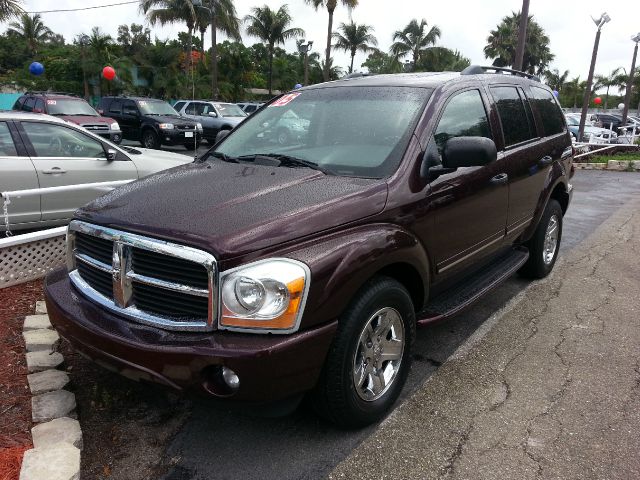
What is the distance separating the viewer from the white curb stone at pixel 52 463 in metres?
2.33

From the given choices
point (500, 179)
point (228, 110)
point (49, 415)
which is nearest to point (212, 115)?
point (228, 110)

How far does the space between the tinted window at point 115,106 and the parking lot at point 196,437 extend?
15.9 meters

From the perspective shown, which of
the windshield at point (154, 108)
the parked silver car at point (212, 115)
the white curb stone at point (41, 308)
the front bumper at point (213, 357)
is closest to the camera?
the front bumper at point (213, 357)

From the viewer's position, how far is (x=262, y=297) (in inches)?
90.3

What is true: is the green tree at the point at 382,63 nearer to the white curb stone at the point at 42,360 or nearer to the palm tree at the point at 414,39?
the palm tree at the point at 414,39

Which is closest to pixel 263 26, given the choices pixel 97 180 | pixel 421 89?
pixel 97 180

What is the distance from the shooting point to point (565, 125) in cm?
556

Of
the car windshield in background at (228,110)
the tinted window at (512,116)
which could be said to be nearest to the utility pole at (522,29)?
the car windshield in background at (228,110)

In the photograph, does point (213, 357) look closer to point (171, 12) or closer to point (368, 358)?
point (368, 358)

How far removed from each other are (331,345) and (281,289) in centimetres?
42

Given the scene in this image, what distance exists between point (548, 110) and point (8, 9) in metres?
22.8

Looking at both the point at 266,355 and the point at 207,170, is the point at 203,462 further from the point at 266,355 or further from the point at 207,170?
the point at 207,170

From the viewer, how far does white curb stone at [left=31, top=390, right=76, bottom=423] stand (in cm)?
281

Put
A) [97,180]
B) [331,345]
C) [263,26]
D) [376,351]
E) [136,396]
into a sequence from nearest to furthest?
[331,345], [376,351], [136,396], [97,180], [263,26]
